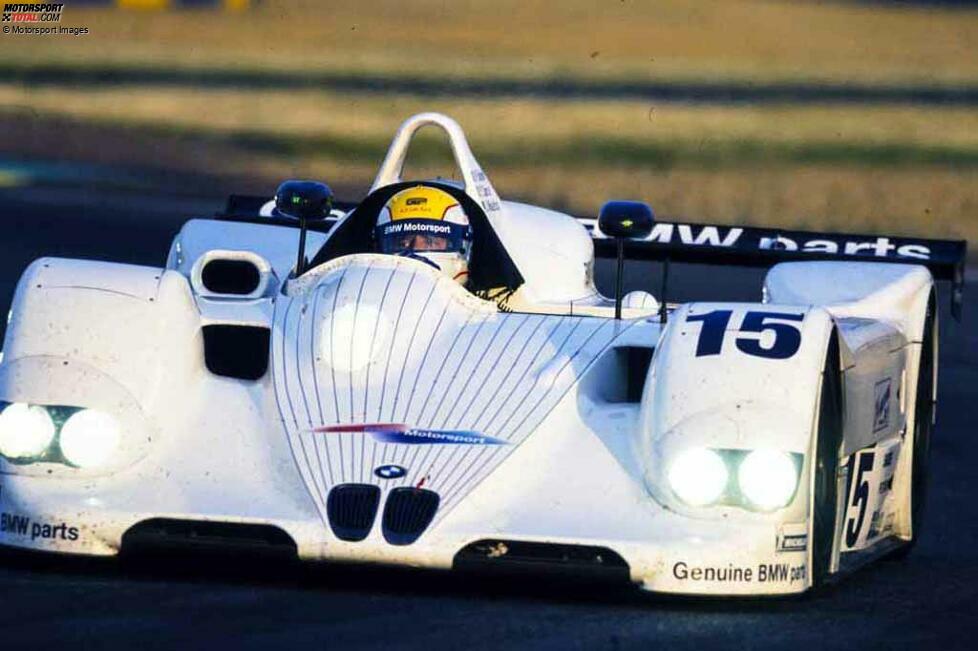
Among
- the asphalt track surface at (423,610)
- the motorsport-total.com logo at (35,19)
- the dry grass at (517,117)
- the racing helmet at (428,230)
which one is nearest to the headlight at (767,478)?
the asphalt track surface at (423,610)

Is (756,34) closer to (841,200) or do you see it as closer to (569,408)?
(841,200)

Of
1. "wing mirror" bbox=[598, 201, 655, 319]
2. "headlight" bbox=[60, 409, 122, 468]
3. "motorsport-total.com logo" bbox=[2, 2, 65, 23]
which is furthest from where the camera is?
"motorsport-total.com logo" bbox=[2, 2, 65, 23]

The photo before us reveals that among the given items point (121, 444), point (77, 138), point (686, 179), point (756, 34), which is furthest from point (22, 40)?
point (121, 444)

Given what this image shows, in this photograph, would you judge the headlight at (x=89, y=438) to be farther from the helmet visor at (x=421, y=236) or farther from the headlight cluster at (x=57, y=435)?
the helmet visor at (x=421, y=236)

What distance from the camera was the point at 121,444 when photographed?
25.2 feet

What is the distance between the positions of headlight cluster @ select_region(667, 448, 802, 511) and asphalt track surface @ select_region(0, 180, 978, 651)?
0.31 m

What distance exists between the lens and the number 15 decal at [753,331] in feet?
25.3

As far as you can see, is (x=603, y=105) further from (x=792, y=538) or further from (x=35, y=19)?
(x=792, y=538)

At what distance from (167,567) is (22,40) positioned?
22346 millimetres

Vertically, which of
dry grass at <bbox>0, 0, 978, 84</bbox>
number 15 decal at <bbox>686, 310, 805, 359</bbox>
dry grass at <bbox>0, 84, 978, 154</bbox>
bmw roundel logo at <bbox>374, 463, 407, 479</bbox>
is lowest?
bmw roundel logo at <bbox>374, 463, 407, 479</bbox>

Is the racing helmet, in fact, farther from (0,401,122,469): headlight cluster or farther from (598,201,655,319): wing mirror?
(0,401,122,469): headlight cluster

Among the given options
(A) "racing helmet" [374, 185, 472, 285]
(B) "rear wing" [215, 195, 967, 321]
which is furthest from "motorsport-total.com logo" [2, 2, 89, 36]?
(A) "racing helmet" [374, 185, 472, 285]

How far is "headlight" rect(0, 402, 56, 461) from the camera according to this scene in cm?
764

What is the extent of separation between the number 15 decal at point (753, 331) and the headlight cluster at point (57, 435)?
68.1 inches
